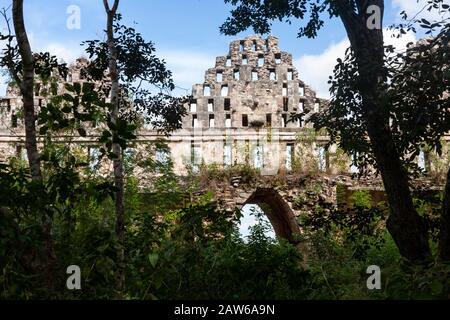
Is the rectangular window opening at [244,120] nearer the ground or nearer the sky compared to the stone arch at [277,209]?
nearer the sky

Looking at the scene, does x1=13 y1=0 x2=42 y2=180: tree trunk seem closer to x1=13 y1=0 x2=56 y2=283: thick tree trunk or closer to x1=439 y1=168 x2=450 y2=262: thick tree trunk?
x1=13 y1=0 x2=56 y2=283: thick tree trunk

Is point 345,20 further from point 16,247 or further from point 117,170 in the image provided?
point 16,247

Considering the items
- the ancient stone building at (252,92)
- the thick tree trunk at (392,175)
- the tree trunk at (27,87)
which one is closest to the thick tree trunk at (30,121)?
the tree trunk at (27,87)

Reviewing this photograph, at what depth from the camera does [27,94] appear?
4.73 m

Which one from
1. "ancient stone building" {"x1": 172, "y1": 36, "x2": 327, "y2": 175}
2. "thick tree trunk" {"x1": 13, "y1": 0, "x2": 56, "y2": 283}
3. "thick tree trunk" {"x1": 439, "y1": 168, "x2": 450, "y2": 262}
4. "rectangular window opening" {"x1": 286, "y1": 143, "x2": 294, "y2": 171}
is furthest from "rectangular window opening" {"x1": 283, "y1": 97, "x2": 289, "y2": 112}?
"thick tree trunk" {"x1": 13, "y1": 0, "x2": 56, "y2": 283}

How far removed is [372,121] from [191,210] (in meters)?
2.31

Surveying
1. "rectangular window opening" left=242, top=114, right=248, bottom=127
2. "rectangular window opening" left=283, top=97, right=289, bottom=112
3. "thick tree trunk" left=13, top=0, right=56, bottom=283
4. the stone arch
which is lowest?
the stone arch

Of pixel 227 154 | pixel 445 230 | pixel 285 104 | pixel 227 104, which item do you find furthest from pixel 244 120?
pixel 445 230

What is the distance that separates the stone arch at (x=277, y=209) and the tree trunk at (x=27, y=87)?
36.6 feet

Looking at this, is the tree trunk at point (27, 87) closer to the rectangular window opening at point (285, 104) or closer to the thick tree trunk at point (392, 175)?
the thick tree trunk at point (392, 175)

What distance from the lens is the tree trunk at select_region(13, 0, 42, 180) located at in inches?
182

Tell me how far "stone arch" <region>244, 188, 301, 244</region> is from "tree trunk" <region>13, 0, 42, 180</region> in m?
11.2

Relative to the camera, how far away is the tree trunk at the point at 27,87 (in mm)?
4625
